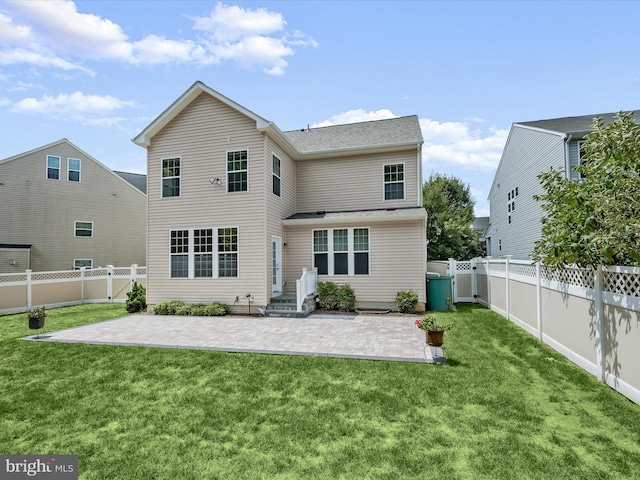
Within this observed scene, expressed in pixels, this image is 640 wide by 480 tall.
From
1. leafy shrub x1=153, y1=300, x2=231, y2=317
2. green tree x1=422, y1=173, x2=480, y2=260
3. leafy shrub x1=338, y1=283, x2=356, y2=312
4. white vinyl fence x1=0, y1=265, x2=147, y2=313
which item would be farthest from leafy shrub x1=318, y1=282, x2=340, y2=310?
green tree x1=422, y1=173, x2=480, y2=260

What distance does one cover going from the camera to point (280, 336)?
25.9 ft

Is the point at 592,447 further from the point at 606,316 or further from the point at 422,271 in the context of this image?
the point at 422,271

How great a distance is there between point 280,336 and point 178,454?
15.5 feet

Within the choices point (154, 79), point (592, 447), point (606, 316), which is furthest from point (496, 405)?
point (154, 79)

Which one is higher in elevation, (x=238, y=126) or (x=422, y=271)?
(x=238, y=126)

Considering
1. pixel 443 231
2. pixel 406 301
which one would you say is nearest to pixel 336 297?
pixel 406 301

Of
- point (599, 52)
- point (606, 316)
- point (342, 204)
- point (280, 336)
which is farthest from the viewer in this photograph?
point (342, 204)

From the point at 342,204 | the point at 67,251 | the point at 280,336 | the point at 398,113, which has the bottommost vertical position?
the point at 280,336

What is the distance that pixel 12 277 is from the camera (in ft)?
41.7

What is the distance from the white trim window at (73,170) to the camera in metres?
18.8

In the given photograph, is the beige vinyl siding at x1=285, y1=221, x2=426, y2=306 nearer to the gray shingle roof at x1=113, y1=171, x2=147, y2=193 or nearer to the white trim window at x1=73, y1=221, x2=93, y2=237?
the white trim window at x1=73, y1=221, x2=93, y2=237

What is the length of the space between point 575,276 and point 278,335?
6.18 meters

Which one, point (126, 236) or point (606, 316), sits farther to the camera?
point (126, 236)

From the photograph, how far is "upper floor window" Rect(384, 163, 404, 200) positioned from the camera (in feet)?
42.1
